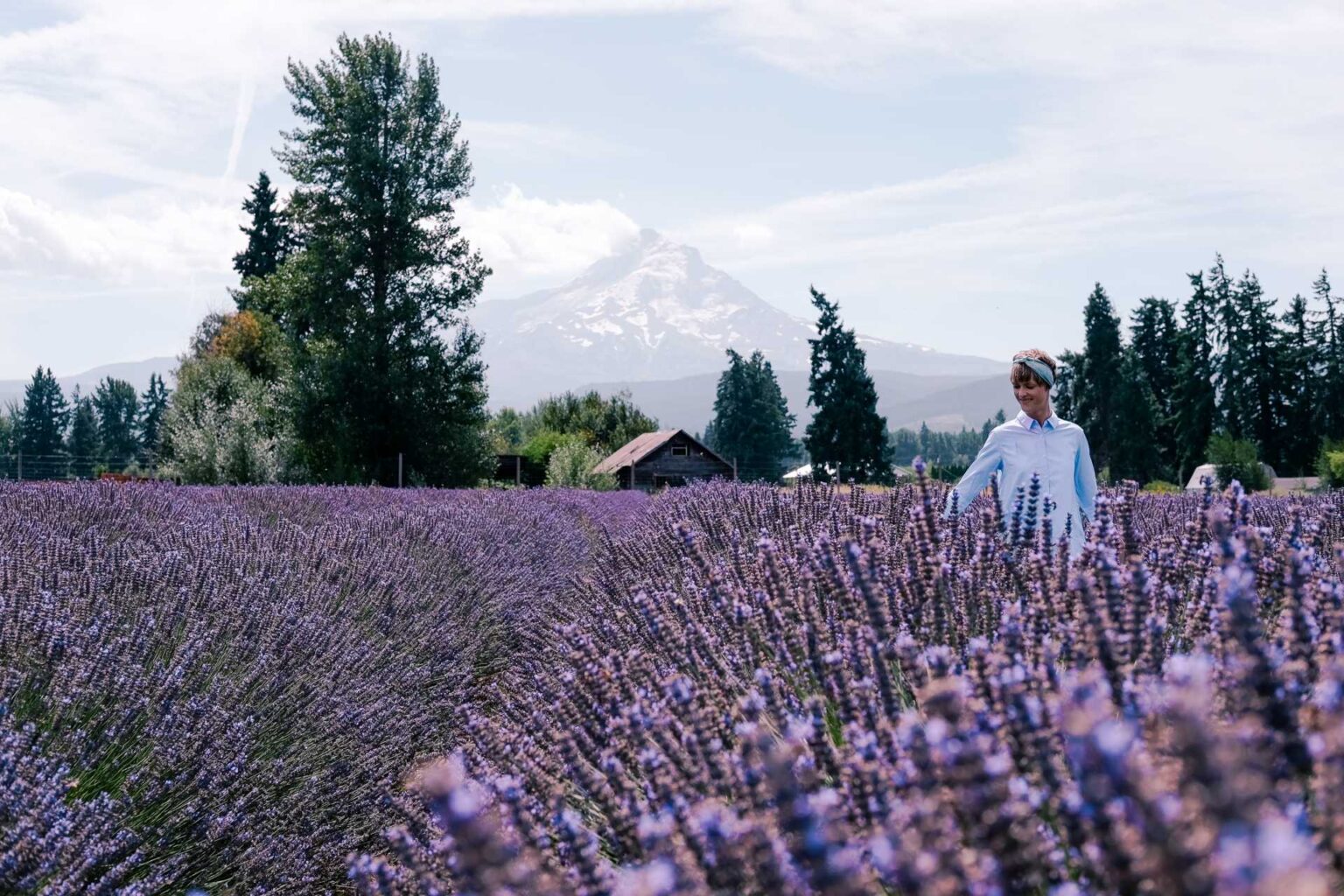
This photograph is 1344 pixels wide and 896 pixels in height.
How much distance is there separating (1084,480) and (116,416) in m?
108

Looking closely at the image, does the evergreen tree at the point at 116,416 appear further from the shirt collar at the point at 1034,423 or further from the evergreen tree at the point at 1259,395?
the shirt collar at the point at 1034,423

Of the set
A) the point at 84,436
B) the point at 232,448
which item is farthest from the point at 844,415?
the point at 84,436

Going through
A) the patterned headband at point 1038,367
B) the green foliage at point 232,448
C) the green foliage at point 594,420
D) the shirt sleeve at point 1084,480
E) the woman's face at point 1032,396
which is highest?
the green foliage at point 594,420

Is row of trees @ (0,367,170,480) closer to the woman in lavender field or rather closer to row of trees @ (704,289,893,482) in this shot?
row of trees @ (704,289,893,482)

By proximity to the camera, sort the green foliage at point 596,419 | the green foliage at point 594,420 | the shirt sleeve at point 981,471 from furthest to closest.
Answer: the green foliage at point 596,419
the green foliage at point 594,420
the shirt sleeve at point 981,471

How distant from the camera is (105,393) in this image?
333 ft

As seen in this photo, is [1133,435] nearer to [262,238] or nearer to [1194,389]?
[1194,389]

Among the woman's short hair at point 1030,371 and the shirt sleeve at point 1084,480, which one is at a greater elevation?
the woman's short hair at point 1030,371

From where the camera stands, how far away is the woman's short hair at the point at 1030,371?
472cm

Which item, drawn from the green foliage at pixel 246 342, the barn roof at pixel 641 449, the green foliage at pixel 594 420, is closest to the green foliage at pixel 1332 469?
the barn roof at pixel 641 449

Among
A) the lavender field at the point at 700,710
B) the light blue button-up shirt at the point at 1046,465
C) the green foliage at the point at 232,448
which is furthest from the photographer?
the green foliage at the point at 232,448

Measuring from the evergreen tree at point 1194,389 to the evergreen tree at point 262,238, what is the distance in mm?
41060

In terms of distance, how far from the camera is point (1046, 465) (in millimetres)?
4609

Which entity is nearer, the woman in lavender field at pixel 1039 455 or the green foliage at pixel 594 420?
the woman in lavender field at pixel 1039 455
